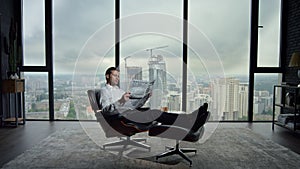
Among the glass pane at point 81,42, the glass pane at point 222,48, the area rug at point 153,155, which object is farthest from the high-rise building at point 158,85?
the glass pane at point 81,42

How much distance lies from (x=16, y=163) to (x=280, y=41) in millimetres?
5261

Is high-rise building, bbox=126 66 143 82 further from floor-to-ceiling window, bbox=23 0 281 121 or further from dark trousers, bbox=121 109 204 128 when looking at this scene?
dark trousers, bbox=121 109 204 128

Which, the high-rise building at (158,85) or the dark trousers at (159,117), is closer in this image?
the dark trousers at (159,117)

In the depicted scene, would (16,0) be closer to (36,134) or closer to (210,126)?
(36,134)

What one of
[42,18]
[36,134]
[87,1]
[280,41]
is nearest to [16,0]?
[42,18]

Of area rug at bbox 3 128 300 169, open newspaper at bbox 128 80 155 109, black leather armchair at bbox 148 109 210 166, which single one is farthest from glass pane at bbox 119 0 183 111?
black leather armchair at bbox 148 109 210 166

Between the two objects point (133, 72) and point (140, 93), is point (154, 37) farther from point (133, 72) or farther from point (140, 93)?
point (140, 93)

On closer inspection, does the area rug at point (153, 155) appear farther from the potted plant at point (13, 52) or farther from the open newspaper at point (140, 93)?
the potted plant at point (13, 52)

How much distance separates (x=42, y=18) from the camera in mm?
5621

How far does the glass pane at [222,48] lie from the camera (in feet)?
18.6

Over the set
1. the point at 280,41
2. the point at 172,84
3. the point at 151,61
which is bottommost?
the point at 172,84

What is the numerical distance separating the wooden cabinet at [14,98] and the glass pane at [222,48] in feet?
10.8

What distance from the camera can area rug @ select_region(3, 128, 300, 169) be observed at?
3.09 m

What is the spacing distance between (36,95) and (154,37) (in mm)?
2728
